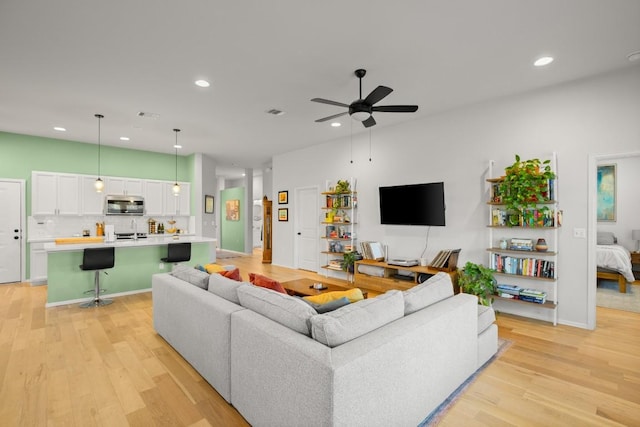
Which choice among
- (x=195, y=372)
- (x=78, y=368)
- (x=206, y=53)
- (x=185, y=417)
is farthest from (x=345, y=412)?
(x=206, y=53)

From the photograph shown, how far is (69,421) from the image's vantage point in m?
2.07

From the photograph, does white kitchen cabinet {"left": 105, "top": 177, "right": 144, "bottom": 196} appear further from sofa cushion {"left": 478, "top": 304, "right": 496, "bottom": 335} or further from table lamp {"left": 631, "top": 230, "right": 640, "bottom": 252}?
table lamp {"left": 631, "top": 230, "right": 640, "bottom": 252}

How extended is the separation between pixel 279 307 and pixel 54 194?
6662 millimetres

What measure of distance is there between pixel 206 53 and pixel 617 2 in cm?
346

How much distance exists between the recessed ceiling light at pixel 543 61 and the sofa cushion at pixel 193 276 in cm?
404

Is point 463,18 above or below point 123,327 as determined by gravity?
above

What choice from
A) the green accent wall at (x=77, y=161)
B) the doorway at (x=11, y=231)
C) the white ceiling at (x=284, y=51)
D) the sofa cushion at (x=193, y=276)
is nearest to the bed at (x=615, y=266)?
the white ceiling at (x=284, y=51)

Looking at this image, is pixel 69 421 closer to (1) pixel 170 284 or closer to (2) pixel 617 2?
(1) pixel 170 284

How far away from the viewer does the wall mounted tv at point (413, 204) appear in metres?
4.82

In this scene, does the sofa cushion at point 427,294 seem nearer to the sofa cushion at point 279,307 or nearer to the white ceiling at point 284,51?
the sofa cushion at point 279,307

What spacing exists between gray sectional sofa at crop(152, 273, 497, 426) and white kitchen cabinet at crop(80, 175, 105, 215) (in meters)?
5.40

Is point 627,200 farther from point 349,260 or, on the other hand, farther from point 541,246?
point 349,260

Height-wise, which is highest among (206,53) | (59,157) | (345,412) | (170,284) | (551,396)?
(206,53)

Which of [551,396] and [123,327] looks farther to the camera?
[123,327]
